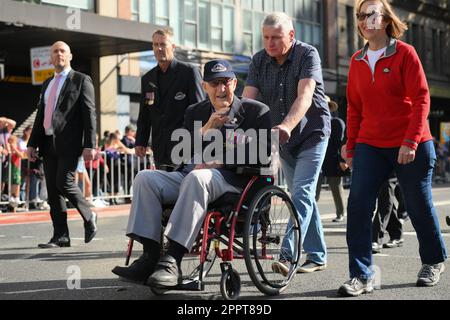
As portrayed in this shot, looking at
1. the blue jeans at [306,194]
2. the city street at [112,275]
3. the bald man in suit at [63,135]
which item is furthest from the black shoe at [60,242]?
the blue jeans at [306,194]

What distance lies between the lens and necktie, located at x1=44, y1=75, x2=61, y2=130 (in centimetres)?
748

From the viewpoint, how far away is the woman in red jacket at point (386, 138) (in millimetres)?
4793

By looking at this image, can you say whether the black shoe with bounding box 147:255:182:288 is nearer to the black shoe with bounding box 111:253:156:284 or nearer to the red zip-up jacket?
the black shoe with bounding box 111:253:156:284

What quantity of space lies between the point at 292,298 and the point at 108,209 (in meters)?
9.40

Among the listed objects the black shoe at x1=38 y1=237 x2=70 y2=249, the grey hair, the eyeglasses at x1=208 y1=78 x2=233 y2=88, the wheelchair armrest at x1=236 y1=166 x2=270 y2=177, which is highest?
the grey hair

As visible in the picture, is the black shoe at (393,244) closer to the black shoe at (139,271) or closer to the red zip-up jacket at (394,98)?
the red zip-up jacket at (394,98)

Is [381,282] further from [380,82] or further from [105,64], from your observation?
[105,64]

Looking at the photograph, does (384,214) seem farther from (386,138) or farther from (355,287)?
(355,287)

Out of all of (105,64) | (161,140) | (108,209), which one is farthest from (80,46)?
(161,140)

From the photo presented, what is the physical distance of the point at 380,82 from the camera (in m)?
4.85

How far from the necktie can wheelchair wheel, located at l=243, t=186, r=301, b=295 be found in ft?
10.5

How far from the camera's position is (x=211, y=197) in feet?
14.9

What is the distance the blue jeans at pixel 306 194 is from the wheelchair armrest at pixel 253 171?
550 millimetres

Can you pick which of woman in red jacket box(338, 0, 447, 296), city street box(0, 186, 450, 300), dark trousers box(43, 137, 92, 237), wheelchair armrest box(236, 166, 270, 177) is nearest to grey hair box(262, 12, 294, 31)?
woman in red jacket box(338, 0, 447, 296)
